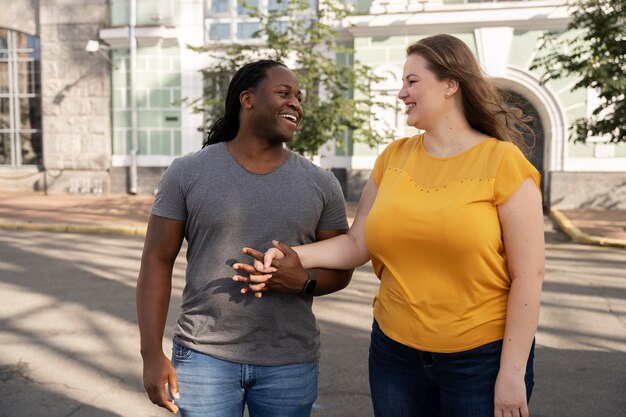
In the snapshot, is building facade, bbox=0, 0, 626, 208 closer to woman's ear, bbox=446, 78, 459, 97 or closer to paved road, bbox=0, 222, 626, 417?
paved road, bbox=0, 222, 626, 417

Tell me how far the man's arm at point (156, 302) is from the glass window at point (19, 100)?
20574 millimetres

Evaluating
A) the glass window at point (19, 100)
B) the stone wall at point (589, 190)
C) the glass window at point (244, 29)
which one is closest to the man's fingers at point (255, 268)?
the stone wall at point (589, 190)

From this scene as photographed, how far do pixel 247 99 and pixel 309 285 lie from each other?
65cm

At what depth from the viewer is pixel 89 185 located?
20.4m

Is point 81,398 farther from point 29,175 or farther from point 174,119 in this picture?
point 29,175

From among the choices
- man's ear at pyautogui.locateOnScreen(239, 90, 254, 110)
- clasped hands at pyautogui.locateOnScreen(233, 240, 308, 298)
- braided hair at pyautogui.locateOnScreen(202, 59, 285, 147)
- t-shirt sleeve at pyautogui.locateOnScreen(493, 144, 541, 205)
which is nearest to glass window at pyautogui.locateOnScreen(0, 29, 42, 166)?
braided hair at pyautogui.locateOnScreen(202, 59, 285, 147)

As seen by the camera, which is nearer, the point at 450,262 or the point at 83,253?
the point at 450,262

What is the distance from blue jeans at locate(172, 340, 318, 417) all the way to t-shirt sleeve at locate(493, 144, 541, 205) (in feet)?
2.76

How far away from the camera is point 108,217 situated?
1478cm

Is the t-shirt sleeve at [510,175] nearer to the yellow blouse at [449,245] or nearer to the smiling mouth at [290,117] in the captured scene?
the yellow blouse at [449,245]

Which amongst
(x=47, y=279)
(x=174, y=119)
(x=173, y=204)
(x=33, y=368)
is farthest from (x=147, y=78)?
(x=173, y=204)

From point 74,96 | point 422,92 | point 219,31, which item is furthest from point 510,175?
point 74,96

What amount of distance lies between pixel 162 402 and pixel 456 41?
1.43 meters

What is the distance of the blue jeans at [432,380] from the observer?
2.08m
